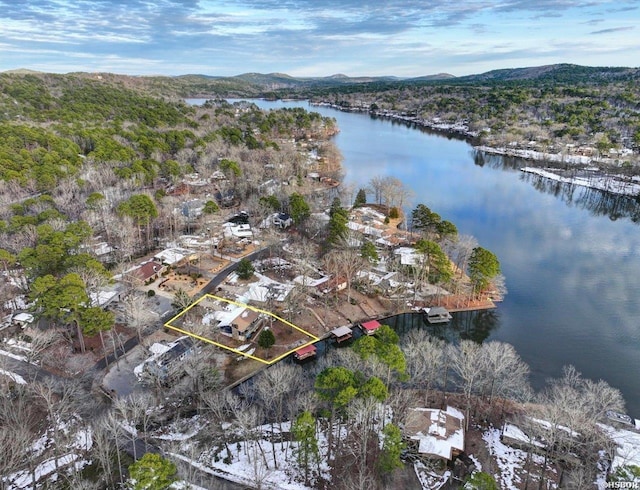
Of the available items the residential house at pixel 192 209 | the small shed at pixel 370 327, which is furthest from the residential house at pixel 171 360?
the residential house at pixel 192 209

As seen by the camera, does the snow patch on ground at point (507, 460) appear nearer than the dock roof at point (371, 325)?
Yes

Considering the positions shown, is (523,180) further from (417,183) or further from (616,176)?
(417,183)

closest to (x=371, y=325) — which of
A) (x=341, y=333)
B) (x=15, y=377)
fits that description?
(x=341, y=333)

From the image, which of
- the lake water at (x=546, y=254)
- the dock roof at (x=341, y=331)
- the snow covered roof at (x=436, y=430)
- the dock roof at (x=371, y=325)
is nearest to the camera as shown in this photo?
the snow covered roof at (x=436, y=430)

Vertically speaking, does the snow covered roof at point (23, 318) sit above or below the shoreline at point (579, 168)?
below

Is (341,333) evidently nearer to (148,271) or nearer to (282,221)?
(148,271)

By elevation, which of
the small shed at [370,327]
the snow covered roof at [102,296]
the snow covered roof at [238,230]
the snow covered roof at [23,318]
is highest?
the snow covered roof at [238,230]

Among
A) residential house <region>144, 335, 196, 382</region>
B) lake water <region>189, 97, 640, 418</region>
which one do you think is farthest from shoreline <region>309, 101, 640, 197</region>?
residential house <region>144, 335, 196, 382</region>

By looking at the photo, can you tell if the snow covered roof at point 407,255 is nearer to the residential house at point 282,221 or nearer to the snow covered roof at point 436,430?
the residential house at point 282,221
